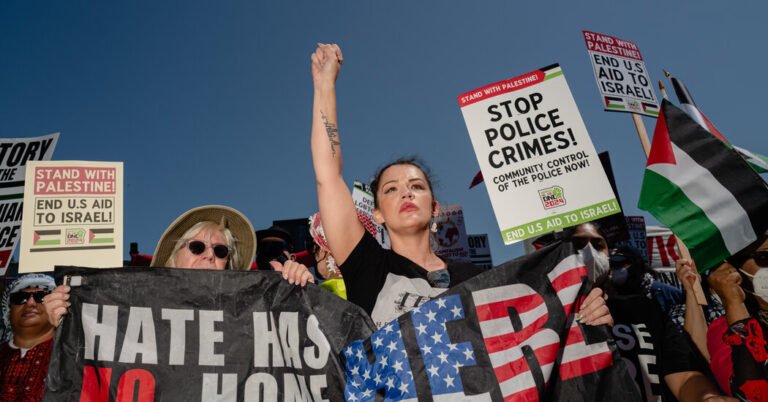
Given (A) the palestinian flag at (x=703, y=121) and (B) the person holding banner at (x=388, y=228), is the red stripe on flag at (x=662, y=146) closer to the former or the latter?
(A) the palestinian flag at (x=703, y=121)

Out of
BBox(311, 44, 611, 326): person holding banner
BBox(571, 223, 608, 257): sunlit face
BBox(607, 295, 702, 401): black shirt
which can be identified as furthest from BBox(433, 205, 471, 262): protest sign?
BBox(311, 44, 611, 326): person holding banner

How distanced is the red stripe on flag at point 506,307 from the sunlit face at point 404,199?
626mm

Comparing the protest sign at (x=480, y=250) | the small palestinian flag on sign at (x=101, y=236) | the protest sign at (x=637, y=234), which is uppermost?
the protest sign at (x=480, y=250)

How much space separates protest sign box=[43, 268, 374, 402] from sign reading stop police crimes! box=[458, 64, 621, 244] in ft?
7.49

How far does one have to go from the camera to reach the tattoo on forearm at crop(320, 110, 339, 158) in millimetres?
3133

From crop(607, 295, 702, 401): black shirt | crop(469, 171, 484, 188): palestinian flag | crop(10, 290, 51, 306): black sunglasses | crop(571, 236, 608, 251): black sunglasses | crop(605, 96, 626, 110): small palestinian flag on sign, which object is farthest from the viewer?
crop(469, 171, 484, 188): palestinian flag

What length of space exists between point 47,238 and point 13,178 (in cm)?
287

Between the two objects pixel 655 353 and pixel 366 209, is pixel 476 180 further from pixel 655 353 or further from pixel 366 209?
pixel 655 353

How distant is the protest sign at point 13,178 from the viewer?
5.87m

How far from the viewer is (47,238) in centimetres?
394

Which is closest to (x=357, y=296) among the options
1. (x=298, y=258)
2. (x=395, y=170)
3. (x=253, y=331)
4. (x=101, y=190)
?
(x=253, y=331)

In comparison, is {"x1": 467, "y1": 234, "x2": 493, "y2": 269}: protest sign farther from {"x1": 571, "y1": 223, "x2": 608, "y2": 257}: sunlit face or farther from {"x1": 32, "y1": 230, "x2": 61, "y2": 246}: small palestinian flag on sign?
{"x1": 32, "y1": 230, "x2": 61, "y2": 246}: small palestinian flag on sign

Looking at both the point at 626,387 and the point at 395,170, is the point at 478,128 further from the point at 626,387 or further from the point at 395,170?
the point at 626,387

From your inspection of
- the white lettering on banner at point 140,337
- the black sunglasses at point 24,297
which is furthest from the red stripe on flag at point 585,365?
the black sunglasses at point 24,297
